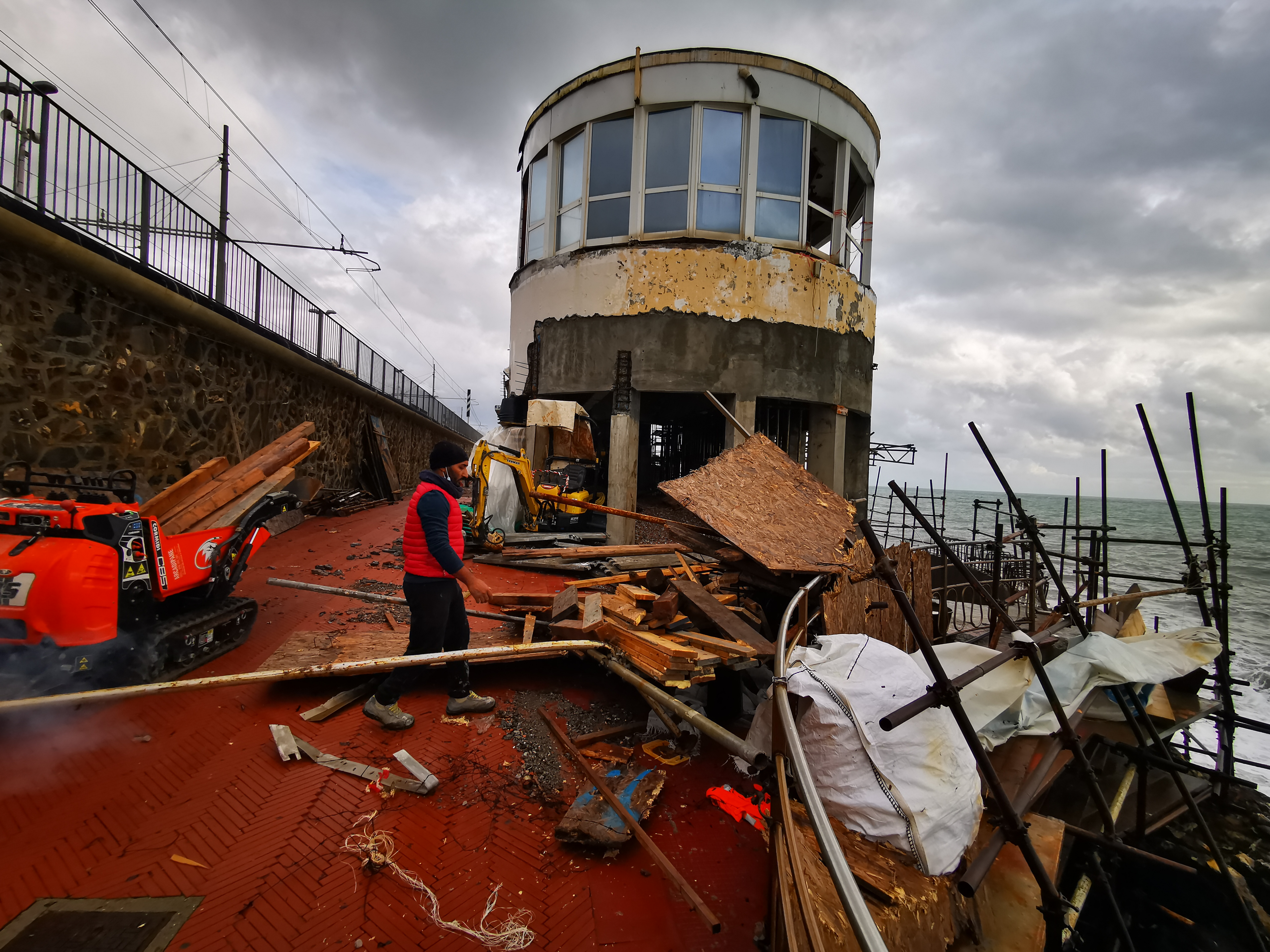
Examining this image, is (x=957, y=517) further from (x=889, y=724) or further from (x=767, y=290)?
(x=889, y=724)

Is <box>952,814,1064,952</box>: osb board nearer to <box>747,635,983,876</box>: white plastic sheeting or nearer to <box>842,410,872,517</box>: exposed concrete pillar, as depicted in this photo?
<box>747,635,983,876</box>: white plastic sheeting

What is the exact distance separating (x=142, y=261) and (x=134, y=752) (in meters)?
6.75

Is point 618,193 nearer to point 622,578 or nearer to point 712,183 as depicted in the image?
point 712,183

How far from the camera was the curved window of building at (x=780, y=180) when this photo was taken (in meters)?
11.2

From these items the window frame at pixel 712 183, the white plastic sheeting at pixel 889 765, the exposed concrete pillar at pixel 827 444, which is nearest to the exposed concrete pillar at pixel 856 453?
the exposed concrete pillar at pixel 827 444

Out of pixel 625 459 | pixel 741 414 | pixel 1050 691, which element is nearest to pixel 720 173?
pixel 741 414

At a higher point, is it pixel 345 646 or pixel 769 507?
pixel 769 507

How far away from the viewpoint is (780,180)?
11.3 metres

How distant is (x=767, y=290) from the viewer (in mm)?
10914

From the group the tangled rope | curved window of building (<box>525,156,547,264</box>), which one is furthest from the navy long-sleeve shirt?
curved window of building (<box>525,156,547,264</box>)

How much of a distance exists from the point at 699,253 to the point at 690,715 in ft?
31.0

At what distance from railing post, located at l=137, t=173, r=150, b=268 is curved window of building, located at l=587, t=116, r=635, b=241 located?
710 cm

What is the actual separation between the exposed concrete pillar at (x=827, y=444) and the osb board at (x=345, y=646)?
845 cm

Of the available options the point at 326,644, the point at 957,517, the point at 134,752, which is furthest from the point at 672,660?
the point at 957,517
